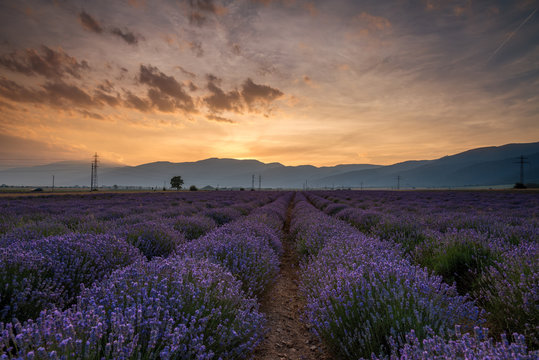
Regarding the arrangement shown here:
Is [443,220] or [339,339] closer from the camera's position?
[339,339]

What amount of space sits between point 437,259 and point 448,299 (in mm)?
2251

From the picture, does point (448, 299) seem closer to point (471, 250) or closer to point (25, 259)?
point (471, 250)

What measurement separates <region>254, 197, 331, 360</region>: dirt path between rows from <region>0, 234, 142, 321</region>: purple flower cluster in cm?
198

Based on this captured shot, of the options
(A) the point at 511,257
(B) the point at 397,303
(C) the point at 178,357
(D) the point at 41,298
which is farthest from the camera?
(A) the point at 511,257

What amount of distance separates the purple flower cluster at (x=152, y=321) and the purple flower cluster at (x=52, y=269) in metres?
0.25

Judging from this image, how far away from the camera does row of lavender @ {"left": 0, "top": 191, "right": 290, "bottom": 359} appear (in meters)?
1.32

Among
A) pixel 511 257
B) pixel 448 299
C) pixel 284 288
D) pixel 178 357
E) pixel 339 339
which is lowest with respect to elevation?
pixel 284 288

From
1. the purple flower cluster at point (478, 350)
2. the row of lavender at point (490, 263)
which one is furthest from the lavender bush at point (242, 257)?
the row of lavender at point (490, 263)

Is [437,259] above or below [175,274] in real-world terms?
below

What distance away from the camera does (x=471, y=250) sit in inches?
159

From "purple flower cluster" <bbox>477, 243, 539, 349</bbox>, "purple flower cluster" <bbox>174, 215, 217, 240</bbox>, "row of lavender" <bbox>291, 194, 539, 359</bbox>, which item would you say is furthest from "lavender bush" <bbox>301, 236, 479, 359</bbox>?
"purple flower cluster" <bbox>174, 215, 217, 240</bbox>

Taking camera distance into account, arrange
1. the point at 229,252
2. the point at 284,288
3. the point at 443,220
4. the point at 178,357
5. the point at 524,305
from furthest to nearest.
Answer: the point at 443,220, the point at 284,288, the point at 229,252, the point at 524,305, the point at 178,357

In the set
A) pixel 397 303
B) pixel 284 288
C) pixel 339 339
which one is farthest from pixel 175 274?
pixel 284 288

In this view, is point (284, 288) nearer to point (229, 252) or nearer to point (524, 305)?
point (229, 252)
